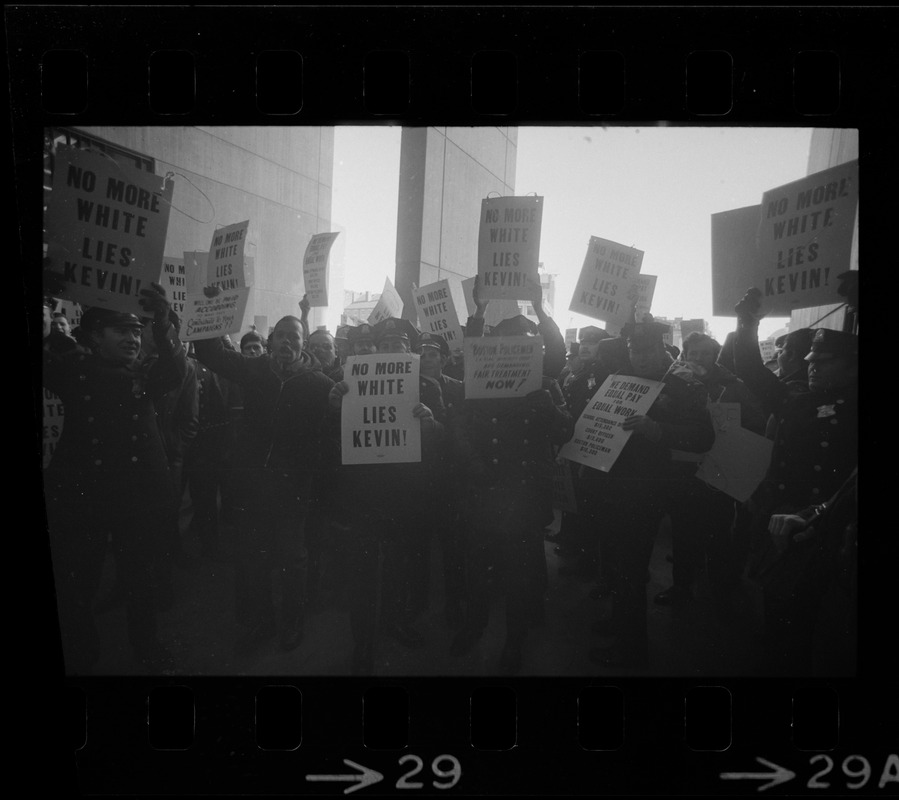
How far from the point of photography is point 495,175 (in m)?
2.44

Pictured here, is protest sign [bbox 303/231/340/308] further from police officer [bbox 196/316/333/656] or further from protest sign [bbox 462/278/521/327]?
protest sign [bbox 462/278/521/327]

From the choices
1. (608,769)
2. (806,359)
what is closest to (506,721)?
(608,769)

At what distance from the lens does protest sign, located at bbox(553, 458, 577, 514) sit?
8.21ft

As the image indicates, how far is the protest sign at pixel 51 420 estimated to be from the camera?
2447 millimetres

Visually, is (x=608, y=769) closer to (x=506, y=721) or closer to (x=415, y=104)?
(x=506, y=721)

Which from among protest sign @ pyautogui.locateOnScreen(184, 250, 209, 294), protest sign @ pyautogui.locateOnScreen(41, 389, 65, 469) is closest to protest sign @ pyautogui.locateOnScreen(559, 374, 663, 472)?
protest sign @ pyautogui.locateOnScreen(184, 250, 209, 294)

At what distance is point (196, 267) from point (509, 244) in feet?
4.23

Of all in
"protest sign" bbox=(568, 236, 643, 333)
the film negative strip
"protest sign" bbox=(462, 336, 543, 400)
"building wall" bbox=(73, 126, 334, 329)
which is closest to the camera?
the film negative strip

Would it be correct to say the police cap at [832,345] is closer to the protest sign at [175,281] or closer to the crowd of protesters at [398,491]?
the crowd of protesters at [398,491]

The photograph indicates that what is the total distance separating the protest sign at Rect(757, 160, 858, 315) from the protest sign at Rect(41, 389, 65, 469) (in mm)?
2991

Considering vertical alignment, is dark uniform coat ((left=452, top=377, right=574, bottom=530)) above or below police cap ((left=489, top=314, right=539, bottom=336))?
below

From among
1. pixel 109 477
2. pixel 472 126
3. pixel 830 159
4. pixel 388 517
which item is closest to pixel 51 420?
pixel 109 477

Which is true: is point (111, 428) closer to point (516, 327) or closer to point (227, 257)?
point (227, 257)

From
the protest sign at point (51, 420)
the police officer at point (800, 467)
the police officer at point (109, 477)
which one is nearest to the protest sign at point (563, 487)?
the police officer at point (800, 467)
